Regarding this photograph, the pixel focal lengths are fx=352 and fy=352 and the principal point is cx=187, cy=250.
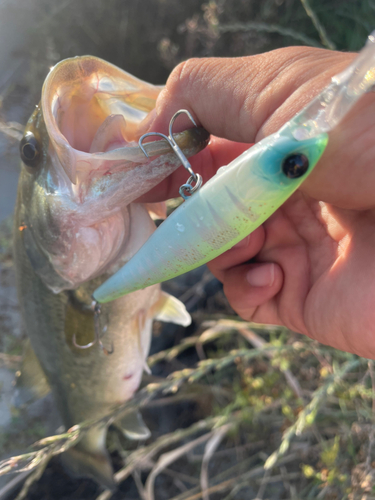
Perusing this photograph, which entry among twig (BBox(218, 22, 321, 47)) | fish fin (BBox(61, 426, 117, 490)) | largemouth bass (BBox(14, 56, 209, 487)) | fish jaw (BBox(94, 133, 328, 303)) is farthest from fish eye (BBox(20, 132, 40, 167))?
twig (BBox(218, 22, 321, 47))

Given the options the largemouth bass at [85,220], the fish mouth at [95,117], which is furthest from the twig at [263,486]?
the fish mouth at [95,117]

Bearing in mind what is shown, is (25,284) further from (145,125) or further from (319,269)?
(319,269)

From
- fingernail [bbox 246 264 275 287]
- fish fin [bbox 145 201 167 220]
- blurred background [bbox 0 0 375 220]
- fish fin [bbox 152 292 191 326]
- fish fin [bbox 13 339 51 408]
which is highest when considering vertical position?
blurred background [bbox 0 0 375 220]

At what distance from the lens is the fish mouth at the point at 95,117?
66cm

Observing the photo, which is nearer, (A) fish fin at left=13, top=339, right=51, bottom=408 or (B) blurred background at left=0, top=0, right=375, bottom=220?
(A) fish fin at left=13, top=339, right=51, bottom=408

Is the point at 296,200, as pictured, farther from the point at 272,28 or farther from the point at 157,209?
the point at 272,28

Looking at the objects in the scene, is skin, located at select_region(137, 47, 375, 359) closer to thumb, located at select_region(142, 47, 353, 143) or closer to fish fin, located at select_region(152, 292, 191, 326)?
thumb, located at select_region(142, 47, 353, 143)

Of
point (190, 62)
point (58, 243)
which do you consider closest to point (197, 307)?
point (58, 243)

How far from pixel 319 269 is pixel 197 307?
1.29 m

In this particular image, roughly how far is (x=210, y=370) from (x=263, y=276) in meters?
1.18

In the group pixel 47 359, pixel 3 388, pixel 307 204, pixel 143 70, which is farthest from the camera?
pixel 143 70

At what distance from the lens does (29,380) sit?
50.3 inches

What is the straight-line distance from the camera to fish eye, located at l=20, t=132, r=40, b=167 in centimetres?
77

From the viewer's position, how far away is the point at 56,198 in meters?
0.75
